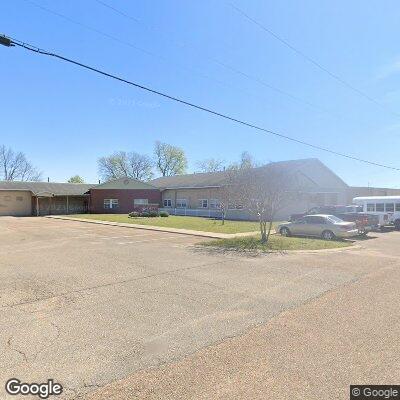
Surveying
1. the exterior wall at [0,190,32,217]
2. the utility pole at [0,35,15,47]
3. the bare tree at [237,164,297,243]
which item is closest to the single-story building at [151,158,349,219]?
the bare tree at [237,164,297,243]

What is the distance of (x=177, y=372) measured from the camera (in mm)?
4207

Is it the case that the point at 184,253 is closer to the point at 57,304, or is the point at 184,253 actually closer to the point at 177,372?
the point at 57,304

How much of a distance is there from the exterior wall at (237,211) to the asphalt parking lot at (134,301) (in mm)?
22417

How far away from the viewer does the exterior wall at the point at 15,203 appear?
149 feet

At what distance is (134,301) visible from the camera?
7141mm

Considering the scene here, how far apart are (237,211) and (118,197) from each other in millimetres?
19487

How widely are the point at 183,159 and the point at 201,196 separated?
48.9m

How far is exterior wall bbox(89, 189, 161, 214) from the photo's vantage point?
156ft

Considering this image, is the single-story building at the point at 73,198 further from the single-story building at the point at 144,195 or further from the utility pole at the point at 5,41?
the utility pole at the point at 5,41

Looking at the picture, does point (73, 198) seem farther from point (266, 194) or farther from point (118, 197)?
point (266, 194)

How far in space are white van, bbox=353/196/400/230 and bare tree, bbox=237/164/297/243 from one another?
10.0 m

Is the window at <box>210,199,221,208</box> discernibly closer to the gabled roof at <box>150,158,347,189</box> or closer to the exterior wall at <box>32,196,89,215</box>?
the gabled roof at <box>150,158,347,189</box>

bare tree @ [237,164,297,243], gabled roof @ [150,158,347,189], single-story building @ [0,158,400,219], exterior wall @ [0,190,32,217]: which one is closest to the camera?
bare tree @ [237,164,297,243]

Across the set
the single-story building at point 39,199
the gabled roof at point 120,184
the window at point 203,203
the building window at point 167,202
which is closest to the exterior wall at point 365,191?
the window at point 203,203
